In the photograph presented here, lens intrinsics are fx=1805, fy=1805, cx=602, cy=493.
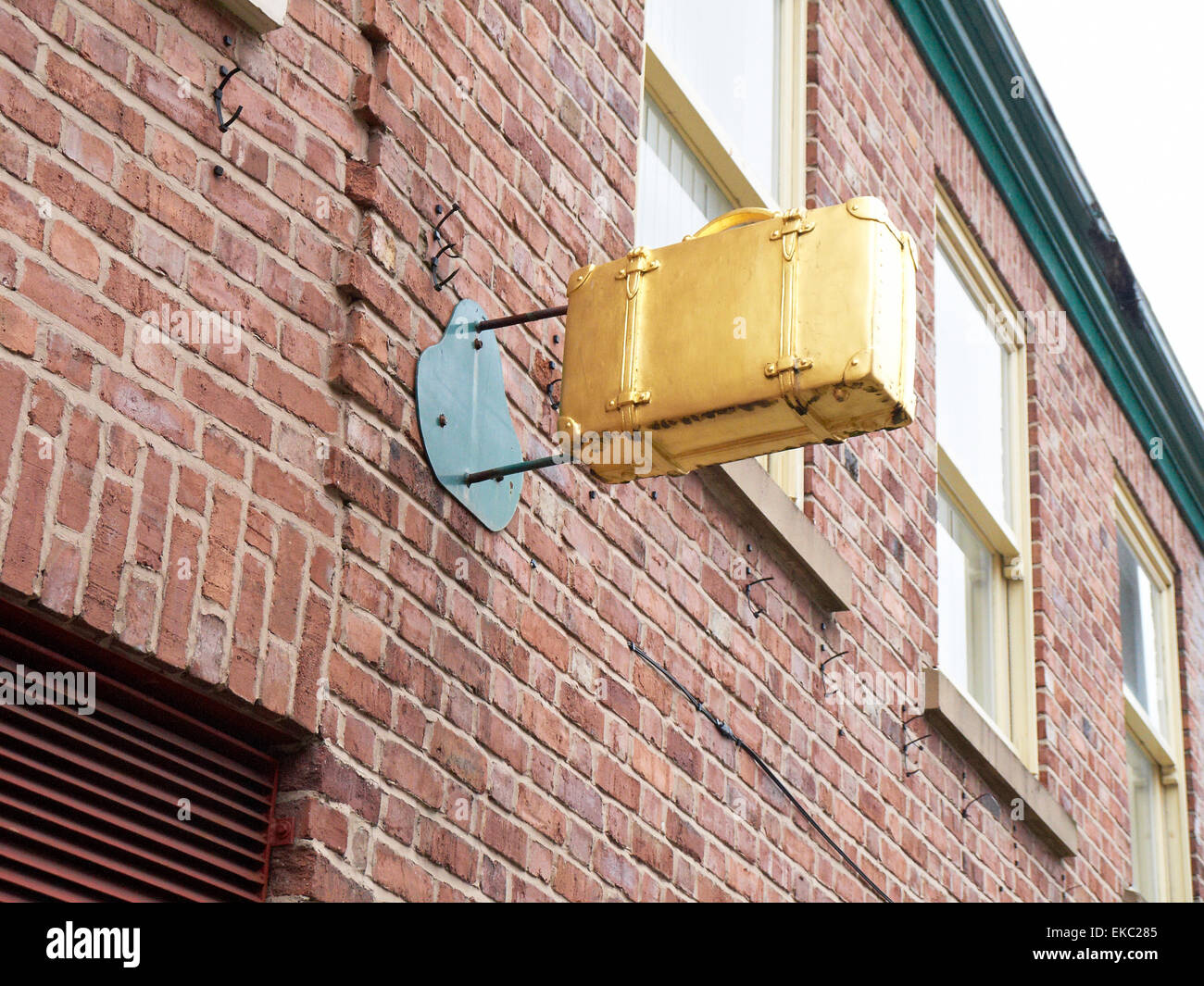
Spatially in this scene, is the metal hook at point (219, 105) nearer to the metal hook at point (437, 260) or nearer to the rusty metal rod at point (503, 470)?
the metal hook at point (437, 260)

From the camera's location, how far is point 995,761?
21.8 ft

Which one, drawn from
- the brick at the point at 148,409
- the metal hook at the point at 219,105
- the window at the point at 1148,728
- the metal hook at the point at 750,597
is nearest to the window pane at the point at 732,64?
the metal hook at the point at 750,597

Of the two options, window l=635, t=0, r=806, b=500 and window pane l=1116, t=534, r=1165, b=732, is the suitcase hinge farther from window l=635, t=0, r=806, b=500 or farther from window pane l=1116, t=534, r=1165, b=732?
window pane l=1116, t=534, r=1165, b=732

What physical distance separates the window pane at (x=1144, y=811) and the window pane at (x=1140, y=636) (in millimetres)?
213

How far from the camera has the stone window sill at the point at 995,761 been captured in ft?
20.4

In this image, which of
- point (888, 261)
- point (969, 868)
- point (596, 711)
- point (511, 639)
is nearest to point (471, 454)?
point (511, 639)

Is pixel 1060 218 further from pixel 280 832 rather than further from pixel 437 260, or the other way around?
pixel 280 832

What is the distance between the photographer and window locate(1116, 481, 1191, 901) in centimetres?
941

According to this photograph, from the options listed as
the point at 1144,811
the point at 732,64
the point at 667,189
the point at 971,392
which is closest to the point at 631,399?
the point at 667,189

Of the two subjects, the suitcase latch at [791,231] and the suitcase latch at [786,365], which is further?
the suitcase latch at [791,231]

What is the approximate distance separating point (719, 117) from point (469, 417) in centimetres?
218

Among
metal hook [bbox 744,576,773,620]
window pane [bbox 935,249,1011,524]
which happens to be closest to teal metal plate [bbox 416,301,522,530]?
metal hook [bbox 744,576,773,620]

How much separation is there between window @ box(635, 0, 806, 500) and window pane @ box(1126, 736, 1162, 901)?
4.55 metres
